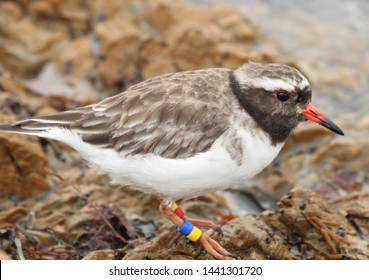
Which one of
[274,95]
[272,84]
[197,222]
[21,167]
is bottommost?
[21,167]

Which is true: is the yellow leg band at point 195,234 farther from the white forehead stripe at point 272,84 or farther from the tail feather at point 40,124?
the tail feather at point 40,124

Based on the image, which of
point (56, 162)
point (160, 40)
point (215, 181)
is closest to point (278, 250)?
point (215, 181)

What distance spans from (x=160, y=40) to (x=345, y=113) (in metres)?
3.79

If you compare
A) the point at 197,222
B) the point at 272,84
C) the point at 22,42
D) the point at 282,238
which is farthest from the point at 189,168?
the point at 22,42

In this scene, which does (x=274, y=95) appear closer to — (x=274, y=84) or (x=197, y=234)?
(x=274, y=84)

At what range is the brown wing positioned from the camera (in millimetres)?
7066

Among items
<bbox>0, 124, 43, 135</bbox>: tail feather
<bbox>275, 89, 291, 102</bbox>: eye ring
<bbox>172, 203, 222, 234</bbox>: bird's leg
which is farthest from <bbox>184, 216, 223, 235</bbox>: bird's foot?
<bbox>0, 124, 43, 135</bbox>: tail feather

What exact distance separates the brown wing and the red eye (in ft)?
1.96

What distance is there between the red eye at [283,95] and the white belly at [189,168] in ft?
1.66

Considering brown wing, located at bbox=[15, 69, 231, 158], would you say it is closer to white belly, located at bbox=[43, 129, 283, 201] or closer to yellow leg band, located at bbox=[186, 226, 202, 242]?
white belly, located at bbox=[43, 129, 283, 201]

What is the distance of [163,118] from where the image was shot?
7215mm

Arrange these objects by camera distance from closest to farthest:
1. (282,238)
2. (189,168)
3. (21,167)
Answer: (189,168) < (282,238) < (21,167)

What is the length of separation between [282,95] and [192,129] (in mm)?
1101

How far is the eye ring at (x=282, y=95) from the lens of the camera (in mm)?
7164
